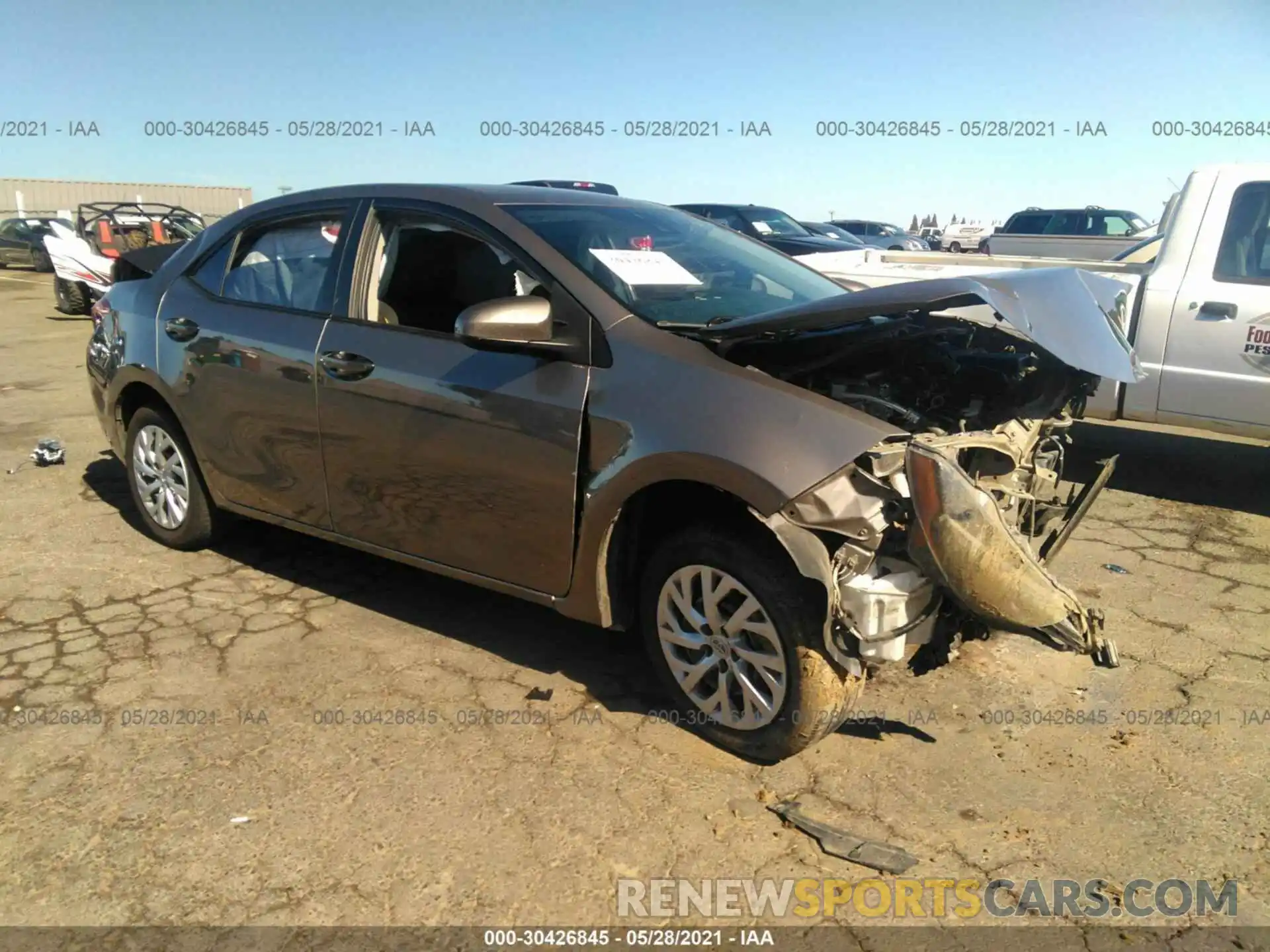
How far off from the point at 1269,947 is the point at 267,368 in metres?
3.85

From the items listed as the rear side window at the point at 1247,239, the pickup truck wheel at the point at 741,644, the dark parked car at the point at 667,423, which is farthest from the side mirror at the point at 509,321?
the rear side window at the point at 1247,239

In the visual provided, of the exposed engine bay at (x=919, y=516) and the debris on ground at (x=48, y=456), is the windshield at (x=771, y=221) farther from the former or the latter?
the exposed engine bay at (x=919, y=516)

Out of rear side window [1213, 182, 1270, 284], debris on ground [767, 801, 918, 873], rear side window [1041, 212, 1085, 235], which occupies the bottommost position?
debris on ground [767, 801, 918, 873]

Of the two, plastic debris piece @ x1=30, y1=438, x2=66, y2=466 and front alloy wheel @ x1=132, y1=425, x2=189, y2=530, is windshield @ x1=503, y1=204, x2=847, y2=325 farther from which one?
plastic debris piece @ x1=30, y1=438, x2=66, y2=466

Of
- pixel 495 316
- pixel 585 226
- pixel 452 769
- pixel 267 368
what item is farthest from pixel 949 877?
pixel 267 368

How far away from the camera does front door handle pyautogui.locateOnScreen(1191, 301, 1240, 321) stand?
18.2 ft

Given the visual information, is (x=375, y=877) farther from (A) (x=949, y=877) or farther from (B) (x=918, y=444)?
(B) (x=918, y=444)

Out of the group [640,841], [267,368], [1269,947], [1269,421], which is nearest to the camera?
[1269,947]

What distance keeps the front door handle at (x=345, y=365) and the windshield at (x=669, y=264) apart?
80cm

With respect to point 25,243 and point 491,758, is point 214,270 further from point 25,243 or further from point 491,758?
point 25,243

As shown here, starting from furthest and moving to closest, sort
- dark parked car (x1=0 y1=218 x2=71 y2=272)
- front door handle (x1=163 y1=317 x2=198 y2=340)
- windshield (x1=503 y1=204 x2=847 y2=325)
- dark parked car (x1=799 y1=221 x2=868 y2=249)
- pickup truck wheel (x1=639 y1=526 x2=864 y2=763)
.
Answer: dark parked car (x1=0 y1=218 x2=71 y2=272) < dark parked car (x1=799 y1=221 x2=868 y2=249) < front door handle (x1=163 y1=317 x2=198 y2=340) < windshield (x1=503 y1=204 x2=847 y2=325) < pickup truck wheel (x1=639 y1=526 x2=864 y2=763)

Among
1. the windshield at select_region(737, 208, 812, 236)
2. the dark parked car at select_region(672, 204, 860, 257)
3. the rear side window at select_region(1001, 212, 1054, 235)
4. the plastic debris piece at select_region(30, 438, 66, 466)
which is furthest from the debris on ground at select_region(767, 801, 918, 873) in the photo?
the rear side window at select_region(1001, 212, 1054, 235)

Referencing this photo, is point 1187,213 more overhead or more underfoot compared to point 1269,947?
more overhead

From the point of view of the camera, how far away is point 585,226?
3.77 m
